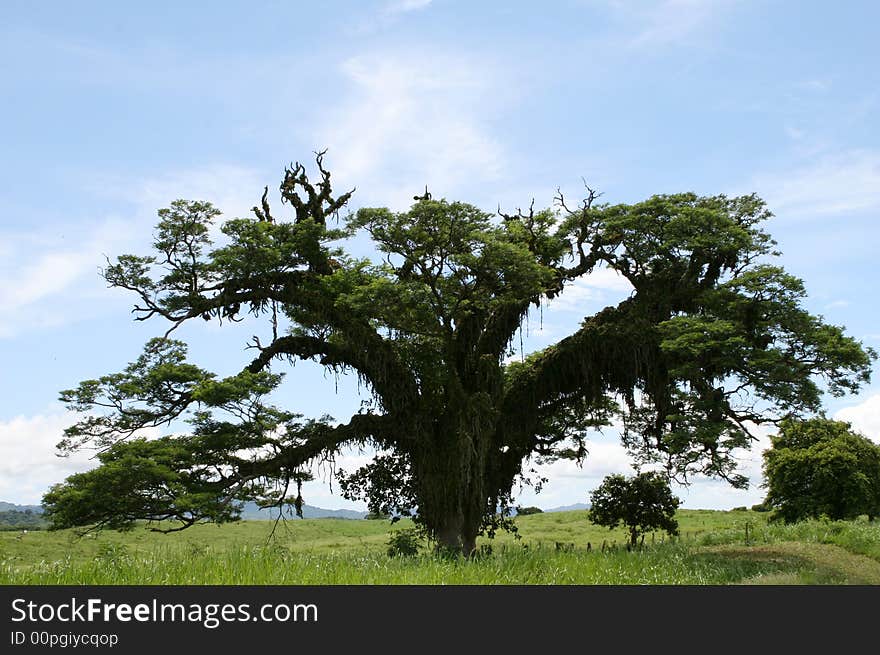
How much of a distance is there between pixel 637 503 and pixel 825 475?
7643mm

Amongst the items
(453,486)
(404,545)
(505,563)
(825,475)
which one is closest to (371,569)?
(505,563)

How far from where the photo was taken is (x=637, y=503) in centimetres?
2938

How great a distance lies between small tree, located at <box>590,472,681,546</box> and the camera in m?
29.3

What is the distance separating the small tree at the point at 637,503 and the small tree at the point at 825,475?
17.1 ft

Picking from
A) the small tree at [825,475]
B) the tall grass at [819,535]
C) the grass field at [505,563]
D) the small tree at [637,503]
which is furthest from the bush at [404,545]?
the small tree at [825,475]

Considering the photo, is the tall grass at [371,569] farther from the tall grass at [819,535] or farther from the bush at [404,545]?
the tall grass at [819,535]

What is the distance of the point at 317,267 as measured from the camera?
2672cm

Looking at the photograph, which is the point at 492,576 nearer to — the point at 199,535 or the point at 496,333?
the point at 496,333

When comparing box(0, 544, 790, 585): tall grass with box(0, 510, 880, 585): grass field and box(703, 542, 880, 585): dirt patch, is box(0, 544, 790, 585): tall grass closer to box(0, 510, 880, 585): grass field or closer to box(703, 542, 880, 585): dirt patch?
box(0, 510, 880, 585): grass field

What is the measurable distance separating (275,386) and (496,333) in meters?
8.24

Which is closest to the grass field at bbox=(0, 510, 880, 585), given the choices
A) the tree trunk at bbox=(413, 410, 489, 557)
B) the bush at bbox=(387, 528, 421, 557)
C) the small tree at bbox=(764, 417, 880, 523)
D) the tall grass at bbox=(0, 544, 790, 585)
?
the tall grass at bbox=(0, 544, 790, 585)

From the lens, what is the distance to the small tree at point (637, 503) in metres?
29.3

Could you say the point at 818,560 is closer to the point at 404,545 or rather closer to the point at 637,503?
the point at 637,503
